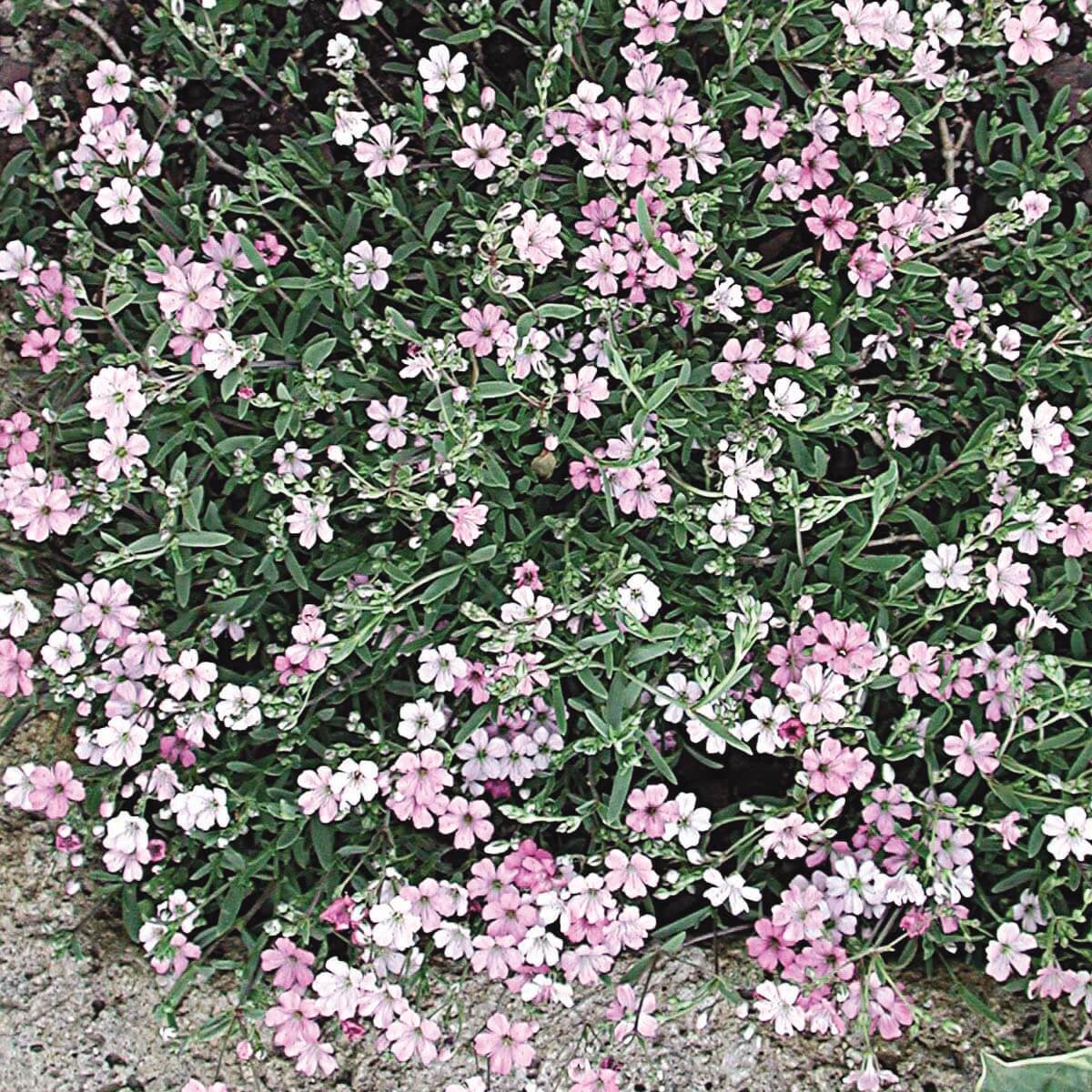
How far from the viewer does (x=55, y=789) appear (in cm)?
225

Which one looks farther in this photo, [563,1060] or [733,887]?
[563,1060]

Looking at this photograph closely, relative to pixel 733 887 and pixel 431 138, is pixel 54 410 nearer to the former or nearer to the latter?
pixel 431 138

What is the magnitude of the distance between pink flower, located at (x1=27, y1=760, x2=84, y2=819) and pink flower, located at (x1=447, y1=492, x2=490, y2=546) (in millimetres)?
808

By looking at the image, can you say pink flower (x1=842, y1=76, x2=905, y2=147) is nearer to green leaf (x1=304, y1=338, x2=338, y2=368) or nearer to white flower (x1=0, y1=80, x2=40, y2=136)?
green leaf (x1=304, y1=338, x2=338, y2=368)

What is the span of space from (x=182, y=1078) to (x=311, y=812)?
619 millimetres

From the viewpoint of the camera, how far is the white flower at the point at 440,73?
2.25m

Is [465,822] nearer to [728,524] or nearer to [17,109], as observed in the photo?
[728,524]

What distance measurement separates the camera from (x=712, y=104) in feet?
7.72

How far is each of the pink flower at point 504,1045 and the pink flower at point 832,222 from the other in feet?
5.03

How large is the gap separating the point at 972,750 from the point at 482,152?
1386 millimetres

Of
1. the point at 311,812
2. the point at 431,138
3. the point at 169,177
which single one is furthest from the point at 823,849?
the point at 169,177

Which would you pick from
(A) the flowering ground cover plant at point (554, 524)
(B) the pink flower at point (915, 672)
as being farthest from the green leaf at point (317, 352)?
(B) the pink flower at point (915, 672)

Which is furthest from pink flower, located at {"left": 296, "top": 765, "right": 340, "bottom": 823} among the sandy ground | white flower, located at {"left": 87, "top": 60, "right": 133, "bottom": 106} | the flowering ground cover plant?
white flower, located at {"left": 87, "top": 60, "right": 133, "bottom": 106}

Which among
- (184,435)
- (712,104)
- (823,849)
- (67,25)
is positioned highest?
(67,25)
